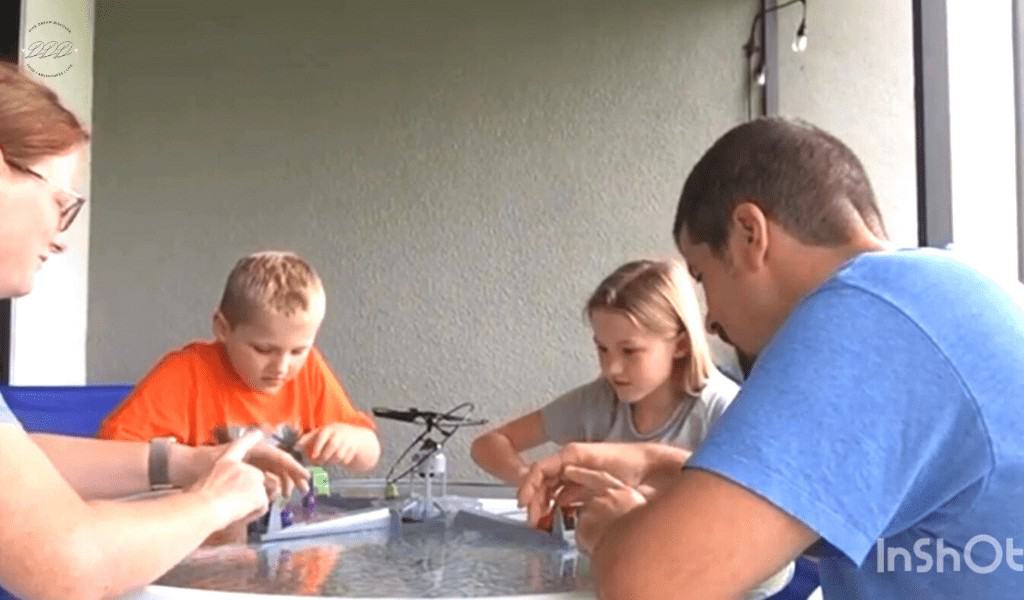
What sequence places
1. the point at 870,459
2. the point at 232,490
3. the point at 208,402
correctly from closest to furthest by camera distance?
the point at 870,459, the point at 232,490, the point at 208,402

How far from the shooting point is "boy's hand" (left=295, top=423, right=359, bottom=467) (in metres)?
1.78

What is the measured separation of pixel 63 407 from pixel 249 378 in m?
0.49

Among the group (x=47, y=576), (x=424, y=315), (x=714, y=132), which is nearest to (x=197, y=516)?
(x=47, y=576)

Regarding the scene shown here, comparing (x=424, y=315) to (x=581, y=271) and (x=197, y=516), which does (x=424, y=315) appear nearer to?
(x=581, y=271)

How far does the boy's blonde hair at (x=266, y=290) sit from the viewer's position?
2.04 meters

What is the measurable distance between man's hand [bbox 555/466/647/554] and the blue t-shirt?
32cm

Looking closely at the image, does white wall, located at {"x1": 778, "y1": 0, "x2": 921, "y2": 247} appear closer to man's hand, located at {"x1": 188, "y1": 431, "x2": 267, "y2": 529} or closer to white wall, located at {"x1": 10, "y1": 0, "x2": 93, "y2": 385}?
white wall, located at {"x1": 10, "y1": 0, "x2": 93, "y2": 385}

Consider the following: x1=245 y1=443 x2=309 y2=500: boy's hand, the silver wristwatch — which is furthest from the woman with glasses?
the silver wristwatch

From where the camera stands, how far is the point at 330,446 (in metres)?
1.81

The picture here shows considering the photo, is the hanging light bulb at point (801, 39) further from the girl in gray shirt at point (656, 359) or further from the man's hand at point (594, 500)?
the man's hand at point (594, 500)

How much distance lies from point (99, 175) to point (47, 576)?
2.72 m

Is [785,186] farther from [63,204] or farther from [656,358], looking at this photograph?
[656,358]

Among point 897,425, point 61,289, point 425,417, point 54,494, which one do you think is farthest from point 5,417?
point 61,289

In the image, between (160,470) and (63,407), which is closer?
(160,470)
